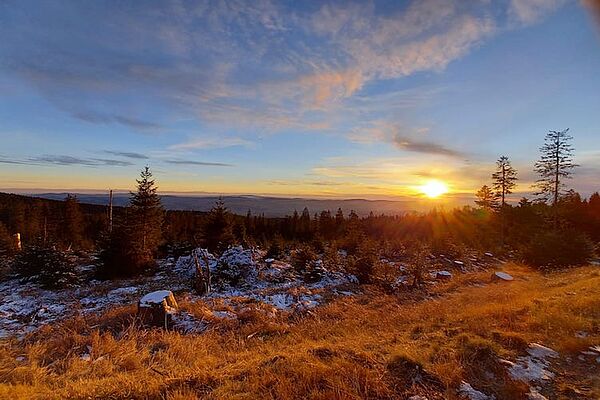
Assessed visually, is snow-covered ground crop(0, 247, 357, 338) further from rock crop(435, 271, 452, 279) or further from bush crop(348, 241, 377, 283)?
rock crop(435, 271, 452, 279)

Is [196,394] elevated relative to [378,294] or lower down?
elevated

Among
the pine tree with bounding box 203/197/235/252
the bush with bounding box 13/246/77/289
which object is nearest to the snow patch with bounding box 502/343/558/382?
the bush with bounding box 13/246/77/289

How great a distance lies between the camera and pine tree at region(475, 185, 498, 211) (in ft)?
135

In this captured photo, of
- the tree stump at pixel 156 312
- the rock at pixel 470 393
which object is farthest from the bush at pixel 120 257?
the rock at pixel 470 393

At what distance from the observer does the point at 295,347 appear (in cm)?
738

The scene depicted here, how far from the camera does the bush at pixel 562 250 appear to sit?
76.8 feet

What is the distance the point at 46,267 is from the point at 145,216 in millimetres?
6253

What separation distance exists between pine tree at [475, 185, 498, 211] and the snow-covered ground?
3004 centimetres

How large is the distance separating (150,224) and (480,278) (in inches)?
840

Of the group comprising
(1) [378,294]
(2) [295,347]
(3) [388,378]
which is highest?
(3) [388,378]

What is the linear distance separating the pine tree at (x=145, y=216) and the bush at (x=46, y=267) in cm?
407

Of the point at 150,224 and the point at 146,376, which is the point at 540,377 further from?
the point at 150,224

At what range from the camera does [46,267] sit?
698 inches

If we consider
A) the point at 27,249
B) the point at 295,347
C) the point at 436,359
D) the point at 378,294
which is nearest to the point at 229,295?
the point at 378,294
